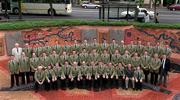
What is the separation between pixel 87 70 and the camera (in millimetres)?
16656

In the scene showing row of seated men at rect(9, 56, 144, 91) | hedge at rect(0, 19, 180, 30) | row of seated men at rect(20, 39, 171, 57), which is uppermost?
hedge at rect(0, 19, 180, 30)

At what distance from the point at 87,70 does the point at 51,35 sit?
7285 millimetres

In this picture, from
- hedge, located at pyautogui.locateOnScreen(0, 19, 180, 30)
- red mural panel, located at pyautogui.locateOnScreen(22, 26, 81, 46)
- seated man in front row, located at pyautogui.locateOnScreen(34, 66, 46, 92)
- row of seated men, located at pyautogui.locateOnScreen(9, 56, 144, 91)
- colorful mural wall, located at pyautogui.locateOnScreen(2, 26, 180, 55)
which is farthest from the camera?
red mural panel, located at pyautogui.locateOnScreen(22, 26, 81, 46)

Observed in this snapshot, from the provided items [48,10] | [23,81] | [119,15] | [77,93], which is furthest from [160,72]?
[48,10]

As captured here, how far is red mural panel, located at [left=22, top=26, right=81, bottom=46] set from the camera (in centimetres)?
2270

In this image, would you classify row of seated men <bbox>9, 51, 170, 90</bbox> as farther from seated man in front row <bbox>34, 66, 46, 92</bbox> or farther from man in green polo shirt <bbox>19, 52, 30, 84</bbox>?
seated man in front row <bbox>34, 66, 46, 92</bbox>

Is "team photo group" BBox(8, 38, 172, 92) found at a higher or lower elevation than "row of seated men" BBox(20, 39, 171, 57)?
lower

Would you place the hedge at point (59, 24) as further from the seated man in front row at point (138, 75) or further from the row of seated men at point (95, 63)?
the seated man in front row at point (138, 75)

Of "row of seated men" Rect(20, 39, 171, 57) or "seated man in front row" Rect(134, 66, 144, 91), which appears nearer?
"seated man in front row" Rect(134, 66, 144, 91)

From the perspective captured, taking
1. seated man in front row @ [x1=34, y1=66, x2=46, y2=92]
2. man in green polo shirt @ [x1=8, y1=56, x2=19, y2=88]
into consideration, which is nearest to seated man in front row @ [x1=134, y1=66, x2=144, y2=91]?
seated man in front row @ [x1=34, y1=66, x2=46, y2=92]

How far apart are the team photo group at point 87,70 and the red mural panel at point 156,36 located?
4.90 metres

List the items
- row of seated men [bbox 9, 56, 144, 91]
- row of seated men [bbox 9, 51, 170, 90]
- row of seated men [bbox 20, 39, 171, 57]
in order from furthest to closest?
row of seated men [bbox 20, 39, 171, 57], row of seated men [bbox 9, 51, 170, 90], row of seated men [bbox 9, 56, 144, 91]

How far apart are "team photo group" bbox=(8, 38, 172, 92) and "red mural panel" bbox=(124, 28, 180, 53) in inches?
193

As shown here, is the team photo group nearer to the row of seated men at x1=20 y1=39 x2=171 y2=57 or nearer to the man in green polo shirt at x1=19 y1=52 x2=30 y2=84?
the man in green polo shirt at x1=19 y1=52 x2=30 y2=84
